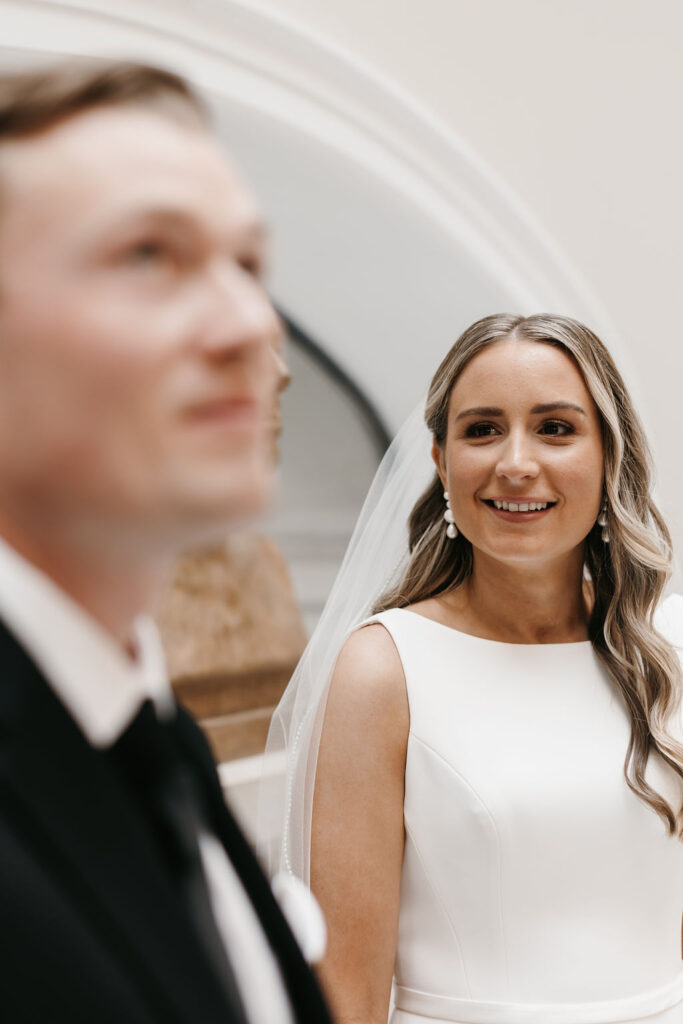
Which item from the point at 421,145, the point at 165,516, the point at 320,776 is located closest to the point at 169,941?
the point at 165,516

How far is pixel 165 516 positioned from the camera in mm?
422

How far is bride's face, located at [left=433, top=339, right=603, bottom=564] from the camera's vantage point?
1524 millimetres

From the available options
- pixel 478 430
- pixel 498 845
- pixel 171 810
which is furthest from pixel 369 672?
pixel 171 810

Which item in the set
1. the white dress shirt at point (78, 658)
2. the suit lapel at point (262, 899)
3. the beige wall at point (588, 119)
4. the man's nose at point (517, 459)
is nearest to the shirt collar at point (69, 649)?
the white dress shirt at point (78, 658)

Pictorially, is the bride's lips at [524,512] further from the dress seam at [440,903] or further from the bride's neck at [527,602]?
the dress seam at [440,903]

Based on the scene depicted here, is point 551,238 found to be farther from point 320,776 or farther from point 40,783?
point 40,783

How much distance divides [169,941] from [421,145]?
2.95 m

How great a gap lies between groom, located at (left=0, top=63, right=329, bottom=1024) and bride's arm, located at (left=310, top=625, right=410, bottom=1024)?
1074 millimetres

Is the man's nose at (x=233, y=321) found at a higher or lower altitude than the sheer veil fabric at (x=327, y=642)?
higher

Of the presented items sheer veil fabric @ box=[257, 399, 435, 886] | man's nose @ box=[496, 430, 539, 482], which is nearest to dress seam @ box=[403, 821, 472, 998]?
sheer veil fabric @ box=[257, 399, 435, 886]

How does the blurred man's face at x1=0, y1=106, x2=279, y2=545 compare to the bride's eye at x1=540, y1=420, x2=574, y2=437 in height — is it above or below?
above

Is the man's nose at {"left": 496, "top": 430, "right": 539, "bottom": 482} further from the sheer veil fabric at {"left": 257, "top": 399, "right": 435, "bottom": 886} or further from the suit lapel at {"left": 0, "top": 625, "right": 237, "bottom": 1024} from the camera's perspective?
the suit lapel at {"left": 0, "top": 625, "right": 237, "bottom": 1024}

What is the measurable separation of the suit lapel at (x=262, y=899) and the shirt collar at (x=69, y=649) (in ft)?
0.42

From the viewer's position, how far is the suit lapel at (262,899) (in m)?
0.52
